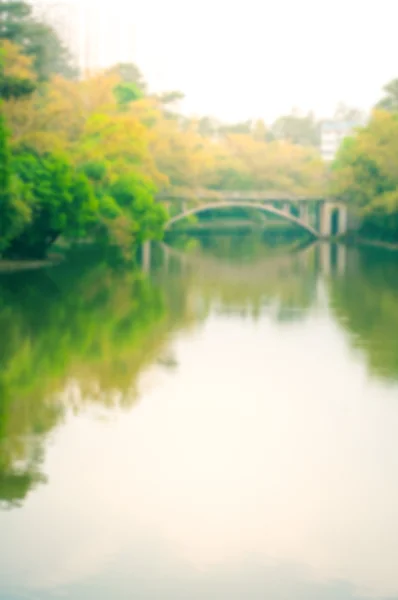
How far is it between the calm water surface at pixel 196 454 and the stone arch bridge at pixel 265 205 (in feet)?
126

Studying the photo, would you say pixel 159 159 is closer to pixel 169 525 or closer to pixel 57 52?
pixel 57 52

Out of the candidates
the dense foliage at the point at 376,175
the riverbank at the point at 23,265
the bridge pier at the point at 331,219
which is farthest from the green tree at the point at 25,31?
the bridge pier at the point at 331,219

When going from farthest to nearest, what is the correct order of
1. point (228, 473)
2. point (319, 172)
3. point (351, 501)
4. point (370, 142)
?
1. point (319, 172)
2. point (370, 142)
3. point (228, 473)
4. point (351, 501)

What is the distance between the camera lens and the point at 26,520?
12.6m

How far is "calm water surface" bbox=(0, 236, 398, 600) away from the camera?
11.2 meters

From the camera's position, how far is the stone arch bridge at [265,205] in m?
70.8

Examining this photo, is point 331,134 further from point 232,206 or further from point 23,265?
point 23,265

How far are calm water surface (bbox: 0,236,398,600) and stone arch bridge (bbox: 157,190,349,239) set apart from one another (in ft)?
126

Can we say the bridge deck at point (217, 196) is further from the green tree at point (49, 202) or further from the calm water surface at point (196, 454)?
the calm water surface at point (196, 454)

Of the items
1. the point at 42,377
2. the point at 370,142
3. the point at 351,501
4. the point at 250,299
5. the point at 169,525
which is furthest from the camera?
the point at 370,142

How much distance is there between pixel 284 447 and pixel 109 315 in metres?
15.3

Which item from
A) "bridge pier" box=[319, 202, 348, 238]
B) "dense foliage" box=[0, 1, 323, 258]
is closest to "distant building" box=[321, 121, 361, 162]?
"bridge pier" box=[319, 202, 348, 238]

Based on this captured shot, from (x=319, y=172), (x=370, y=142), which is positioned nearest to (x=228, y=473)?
(x=370, y=142)

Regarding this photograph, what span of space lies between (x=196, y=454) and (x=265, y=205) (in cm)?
6095
